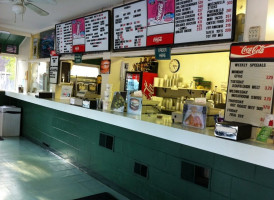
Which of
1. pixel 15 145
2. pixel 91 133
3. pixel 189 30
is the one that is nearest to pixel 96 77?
pixel 15 145

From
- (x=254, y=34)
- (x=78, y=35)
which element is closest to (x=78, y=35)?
(x=78, y=35)

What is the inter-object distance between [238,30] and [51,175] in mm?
3753

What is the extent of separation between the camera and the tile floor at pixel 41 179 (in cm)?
387

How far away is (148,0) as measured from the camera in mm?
3604

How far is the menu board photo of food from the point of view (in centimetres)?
263

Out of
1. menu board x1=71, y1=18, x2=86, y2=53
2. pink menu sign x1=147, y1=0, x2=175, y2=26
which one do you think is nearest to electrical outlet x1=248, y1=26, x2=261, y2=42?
pink menu sign x1=147, y1=0, x2=175, y2=26

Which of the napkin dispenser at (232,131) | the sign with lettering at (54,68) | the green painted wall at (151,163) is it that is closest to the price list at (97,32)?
the green painted wall at (151,163)

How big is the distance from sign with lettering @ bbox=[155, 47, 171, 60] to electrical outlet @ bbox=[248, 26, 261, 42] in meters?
1.09

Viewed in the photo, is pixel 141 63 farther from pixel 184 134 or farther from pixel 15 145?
pixel 184 134

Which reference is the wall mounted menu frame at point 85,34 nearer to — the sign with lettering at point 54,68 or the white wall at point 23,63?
the sign with lettering at point 54,68

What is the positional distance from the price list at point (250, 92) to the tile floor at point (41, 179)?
7.31 ft

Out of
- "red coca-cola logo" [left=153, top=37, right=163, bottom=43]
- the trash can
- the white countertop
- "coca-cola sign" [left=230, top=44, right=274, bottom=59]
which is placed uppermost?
"red coca-cola logo" [left=153, top=37, right=163, bottom=43]

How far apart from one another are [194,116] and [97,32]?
266 centimetres

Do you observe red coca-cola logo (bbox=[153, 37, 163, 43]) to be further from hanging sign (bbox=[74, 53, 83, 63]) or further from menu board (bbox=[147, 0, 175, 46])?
hanging sign (bbox=[74, 53, 83, 63])
